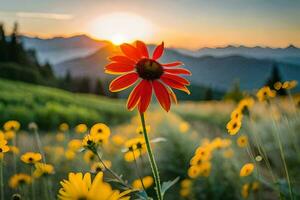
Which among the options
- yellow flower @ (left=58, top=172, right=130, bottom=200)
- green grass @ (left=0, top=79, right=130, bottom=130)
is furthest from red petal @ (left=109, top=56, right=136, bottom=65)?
green grass @ (left=0, top=79, right=130, bottom=130)

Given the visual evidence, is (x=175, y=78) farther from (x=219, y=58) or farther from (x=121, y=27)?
(x=219, y=58)

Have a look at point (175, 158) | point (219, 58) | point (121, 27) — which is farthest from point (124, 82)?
point (219, 58)

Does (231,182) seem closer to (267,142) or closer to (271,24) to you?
(267,142)

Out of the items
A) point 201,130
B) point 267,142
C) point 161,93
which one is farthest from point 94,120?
point 161,93

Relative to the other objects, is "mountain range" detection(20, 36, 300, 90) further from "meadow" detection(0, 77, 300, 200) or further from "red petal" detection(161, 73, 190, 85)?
"red petal" detection(161, 73, 190, 85)

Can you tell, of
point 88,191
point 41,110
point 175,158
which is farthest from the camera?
point 41,110

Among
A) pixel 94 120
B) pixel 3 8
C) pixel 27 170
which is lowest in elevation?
pixel 27 170

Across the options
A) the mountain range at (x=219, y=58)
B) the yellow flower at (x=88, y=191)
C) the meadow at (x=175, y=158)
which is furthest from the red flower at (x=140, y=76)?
the mountain range at (x=219, y=58)
